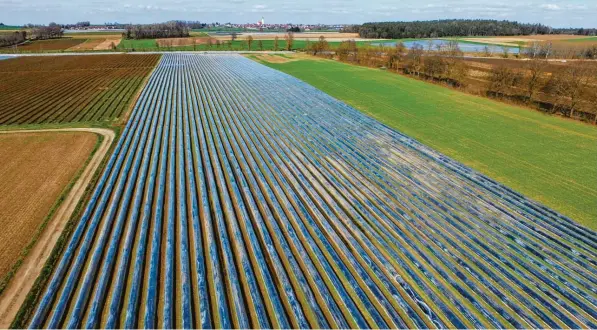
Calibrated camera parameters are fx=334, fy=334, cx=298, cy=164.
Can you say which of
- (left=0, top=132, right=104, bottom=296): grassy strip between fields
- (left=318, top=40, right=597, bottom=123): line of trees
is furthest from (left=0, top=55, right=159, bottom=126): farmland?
(left=318, top=40, right=597, bottom=123): line of trees

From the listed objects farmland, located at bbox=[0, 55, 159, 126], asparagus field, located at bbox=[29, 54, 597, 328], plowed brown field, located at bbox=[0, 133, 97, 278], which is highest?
farmland, located at bbox=[0, 55, 159, 126]

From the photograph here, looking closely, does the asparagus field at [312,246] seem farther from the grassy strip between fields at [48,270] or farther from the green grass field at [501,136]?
the green grass field at [501,136]

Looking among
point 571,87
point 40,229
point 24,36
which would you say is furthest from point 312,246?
point 24,36

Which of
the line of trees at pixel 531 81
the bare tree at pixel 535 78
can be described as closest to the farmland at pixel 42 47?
the line of trees at pixel 531 81

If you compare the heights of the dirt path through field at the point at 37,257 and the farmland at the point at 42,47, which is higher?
the farmland at the point at 42,47

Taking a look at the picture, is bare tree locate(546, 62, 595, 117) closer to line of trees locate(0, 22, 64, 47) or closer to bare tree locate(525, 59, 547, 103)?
bare tree locate(525, 59, 547, 103)
